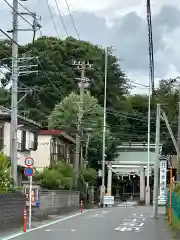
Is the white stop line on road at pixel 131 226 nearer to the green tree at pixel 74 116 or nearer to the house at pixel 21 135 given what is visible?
A: the house at pixel 21 135

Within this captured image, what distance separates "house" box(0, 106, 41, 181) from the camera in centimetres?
4281

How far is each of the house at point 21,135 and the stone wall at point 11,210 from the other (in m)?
16.5

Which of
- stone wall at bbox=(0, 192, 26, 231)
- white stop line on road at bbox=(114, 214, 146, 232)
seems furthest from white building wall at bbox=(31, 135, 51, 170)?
stone wall at bbox=(0, 192, 26, 231)

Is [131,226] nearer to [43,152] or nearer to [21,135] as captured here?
[21,135]

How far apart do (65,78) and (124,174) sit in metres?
17.9

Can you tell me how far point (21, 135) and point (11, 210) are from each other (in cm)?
2205

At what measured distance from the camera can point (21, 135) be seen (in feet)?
148

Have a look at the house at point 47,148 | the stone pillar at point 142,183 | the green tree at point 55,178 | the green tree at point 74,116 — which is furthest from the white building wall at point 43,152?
the stone pillar at point 142,183

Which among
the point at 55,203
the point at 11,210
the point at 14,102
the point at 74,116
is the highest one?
the point at 74,116

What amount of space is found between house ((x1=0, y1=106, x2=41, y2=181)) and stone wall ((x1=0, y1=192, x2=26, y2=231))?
54.2 feet

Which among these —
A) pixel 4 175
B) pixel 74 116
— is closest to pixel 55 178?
pixel 4 175

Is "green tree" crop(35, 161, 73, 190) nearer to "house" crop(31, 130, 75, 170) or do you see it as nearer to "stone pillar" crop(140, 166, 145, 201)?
"house" crop(31, 130, 75, 170)

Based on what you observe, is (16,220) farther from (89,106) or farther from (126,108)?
(126,108)

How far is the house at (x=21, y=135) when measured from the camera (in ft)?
140
